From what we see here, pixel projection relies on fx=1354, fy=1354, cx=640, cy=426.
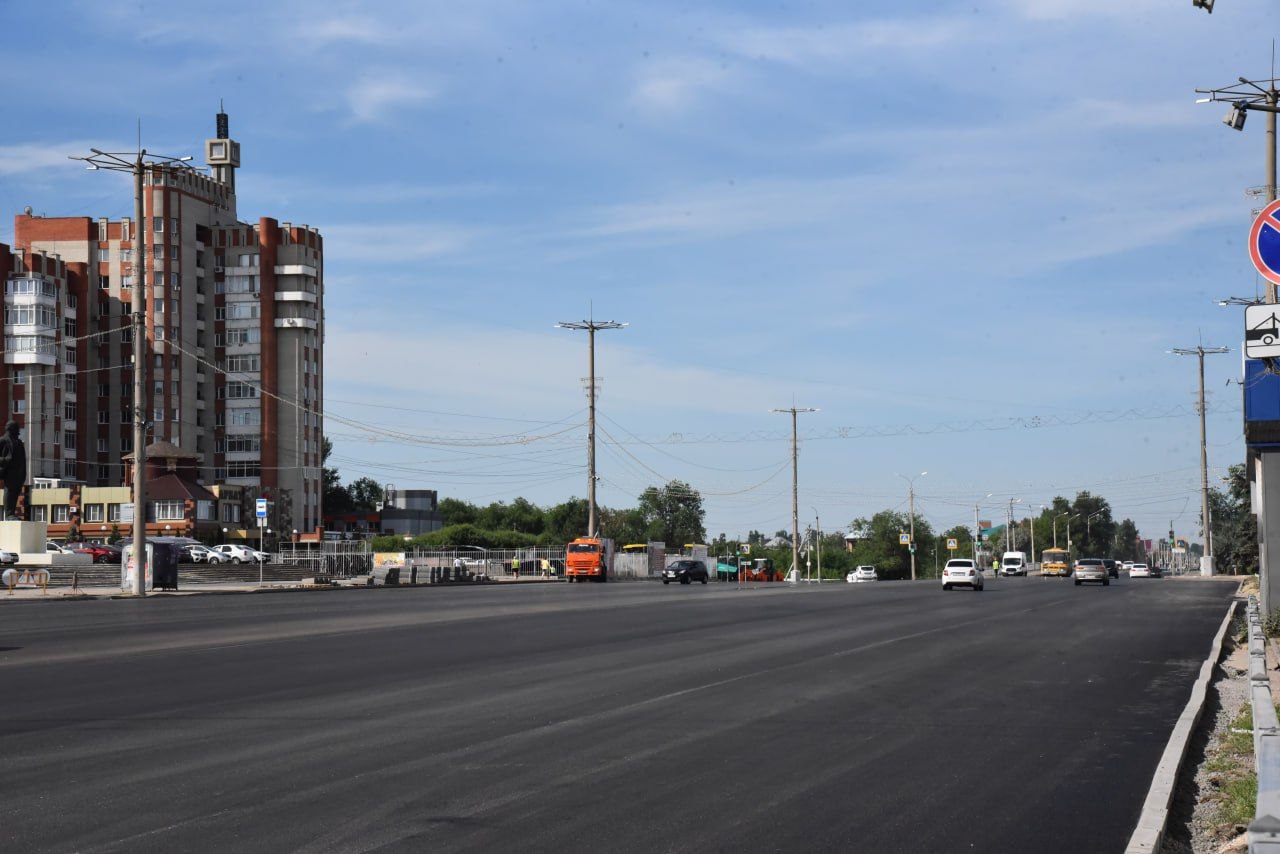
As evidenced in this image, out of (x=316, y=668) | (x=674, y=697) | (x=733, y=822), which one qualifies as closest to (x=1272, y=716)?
(x=733, y=822)

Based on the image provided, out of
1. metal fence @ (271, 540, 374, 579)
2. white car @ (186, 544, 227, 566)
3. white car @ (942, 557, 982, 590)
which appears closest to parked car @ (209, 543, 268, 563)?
white car @ (186, 544, 227, 566)

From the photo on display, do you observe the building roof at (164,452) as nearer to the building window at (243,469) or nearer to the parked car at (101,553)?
the building window at (243,469)

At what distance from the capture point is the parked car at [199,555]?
84562 mm

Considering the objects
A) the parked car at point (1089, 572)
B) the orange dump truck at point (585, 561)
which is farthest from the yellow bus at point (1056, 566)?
the orange dump truck at point (585, 561)

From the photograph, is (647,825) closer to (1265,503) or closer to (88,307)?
(1265,503)

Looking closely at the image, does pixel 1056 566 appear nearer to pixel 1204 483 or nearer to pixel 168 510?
pixel 1204 483

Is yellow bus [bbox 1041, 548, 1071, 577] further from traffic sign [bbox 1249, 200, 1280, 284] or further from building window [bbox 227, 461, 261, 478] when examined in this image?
traffic sign [bbox 1249, 200, 1280, 284]

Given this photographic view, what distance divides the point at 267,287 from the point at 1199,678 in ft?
390

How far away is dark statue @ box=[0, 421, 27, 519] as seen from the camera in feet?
235

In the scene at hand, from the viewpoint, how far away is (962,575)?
188 feet

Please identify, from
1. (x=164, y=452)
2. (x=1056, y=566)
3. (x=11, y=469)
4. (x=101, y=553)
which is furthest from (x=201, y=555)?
(x=1056, y=566)

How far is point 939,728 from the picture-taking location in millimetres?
12555

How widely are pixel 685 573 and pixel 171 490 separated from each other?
161 ft

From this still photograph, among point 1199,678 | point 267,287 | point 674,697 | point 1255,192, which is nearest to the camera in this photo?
point 674,697
